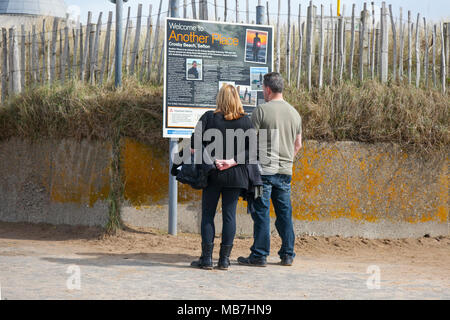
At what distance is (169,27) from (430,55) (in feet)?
16.1

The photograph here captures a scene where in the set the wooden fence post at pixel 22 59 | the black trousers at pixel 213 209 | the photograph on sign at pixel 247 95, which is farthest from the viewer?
the wooden fence post at pixel 22 59

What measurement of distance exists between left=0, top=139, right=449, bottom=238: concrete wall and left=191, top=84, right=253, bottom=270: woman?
218 cm

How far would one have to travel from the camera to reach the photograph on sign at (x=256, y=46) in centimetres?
743

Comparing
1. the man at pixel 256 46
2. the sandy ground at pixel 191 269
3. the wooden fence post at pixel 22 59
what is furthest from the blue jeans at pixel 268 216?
the wooden fence post at pixel 22 59

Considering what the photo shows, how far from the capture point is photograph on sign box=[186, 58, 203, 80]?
23.8ft

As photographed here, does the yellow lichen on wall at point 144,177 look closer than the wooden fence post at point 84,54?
Yes

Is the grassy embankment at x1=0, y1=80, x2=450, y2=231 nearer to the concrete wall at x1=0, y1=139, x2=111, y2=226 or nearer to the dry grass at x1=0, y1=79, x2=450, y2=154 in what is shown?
the dry grass at x1=0, y1=79, x2=450, y2=154

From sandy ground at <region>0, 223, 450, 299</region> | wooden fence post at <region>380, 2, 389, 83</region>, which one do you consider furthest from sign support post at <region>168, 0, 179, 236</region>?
wooden fence post at <region>380, 2, 389, 83</region>

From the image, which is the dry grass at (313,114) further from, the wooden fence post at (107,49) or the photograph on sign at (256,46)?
the photograph on sign at (256,46)

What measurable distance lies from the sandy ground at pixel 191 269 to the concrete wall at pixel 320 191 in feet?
0.63

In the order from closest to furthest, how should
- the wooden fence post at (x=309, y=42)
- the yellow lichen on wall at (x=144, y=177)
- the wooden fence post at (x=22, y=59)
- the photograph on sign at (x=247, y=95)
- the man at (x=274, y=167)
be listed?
the man at (x=274, y=167) → the photograph on sign at (x=247, y=95) → the yellow lichen on wall at (x=144, y=177) → the wooden fence post at (x=309, y=42) → the wooden fence post at (x=22, y=59)

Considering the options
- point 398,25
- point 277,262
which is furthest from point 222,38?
point 398,25

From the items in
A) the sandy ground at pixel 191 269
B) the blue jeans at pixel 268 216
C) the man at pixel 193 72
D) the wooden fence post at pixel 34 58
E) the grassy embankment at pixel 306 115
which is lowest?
the sandy ground at pixel 191 269

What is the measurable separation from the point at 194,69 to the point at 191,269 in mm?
2705
